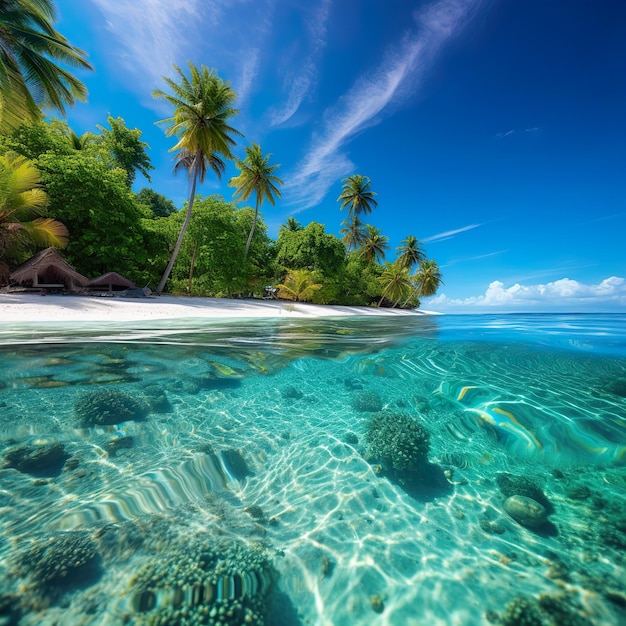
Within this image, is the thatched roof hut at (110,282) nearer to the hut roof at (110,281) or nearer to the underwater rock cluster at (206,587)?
the hut roof at (110,281)

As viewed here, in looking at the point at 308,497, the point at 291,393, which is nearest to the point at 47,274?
the point at 291,393

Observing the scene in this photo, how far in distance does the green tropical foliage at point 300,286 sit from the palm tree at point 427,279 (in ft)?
61.6

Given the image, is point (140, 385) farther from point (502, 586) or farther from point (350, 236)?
point (350, 236)

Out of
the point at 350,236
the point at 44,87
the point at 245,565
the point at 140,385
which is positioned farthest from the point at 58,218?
the point at 350,236

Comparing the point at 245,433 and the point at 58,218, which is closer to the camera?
the point at 245,433

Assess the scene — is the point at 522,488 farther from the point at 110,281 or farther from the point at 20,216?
the point at 20,216

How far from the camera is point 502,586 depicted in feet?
5.56

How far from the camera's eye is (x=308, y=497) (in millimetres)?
2561

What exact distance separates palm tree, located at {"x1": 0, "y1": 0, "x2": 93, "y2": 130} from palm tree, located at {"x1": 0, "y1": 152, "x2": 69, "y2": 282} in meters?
2.66

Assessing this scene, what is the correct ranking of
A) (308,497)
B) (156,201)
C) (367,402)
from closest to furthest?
(308,497), (367,402), (156,201)

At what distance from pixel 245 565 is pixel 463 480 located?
7.65 feet

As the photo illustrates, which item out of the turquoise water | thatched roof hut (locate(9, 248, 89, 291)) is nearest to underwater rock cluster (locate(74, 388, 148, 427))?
the turquoise water

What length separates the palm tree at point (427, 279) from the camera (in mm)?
38906

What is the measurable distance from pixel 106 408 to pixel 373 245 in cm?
3950
